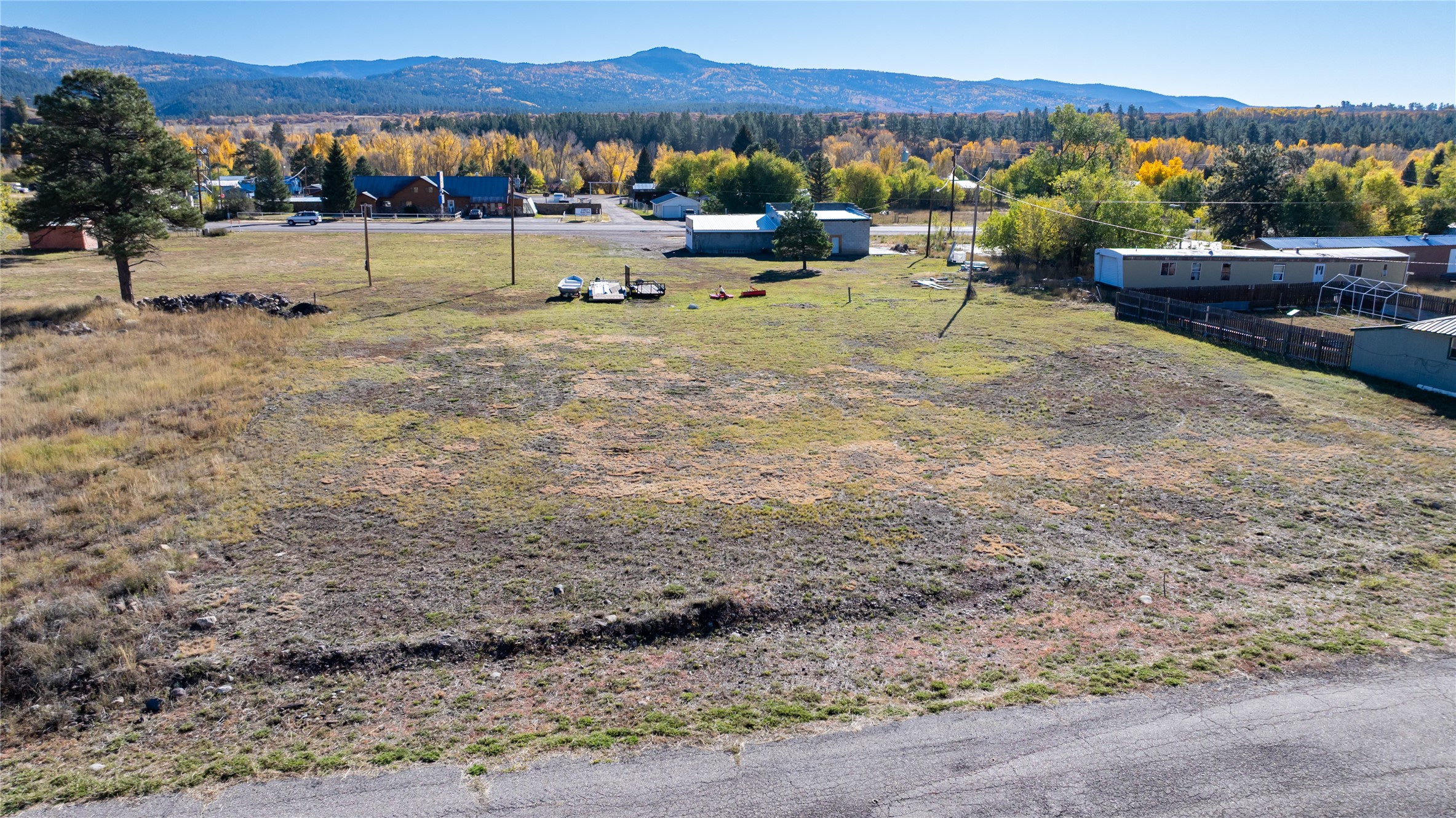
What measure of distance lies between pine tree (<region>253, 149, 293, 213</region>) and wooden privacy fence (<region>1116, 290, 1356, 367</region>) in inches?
3833

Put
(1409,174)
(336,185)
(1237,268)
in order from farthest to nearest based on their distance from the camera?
(1409,174), (336,185), (1237,268)

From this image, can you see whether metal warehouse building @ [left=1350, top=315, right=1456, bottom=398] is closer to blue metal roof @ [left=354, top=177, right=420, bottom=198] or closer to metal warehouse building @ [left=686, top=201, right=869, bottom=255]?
metal warehouse building @ [left=686, top=201, right=869, bottom=255]

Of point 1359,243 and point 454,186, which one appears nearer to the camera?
point 1359,243

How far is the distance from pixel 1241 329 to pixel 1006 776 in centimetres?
3280

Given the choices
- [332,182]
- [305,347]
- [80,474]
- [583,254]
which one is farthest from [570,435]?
[332,182]

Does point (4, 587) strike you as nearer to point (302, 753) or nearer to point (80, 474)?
point (80, 474)

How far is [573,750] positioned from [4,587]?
38.8 ft

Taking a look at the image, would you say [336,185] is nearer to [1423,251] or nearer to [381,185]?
[381,185]

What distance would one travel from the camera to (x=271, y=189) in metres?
99.2

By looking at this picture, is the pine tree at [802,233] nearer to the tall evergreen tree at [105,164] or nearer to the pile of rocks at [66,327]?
the tall evergreen tree at [105,164]

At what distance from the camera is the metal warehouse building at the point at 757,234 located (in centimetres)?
6806

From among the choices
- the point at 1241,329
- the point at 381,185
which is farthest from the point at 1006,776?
the point at 381,185

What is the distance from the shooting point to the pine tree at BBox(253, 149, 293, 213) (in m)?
99.1

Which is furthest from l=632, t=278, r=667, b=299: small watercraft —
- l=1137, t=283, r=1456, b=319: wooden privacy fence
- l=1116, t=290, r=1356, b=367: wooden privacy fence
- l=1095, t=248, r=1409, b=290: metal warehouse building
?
l=1137, t=283, r=1456, b=319: wooden privacy fence
